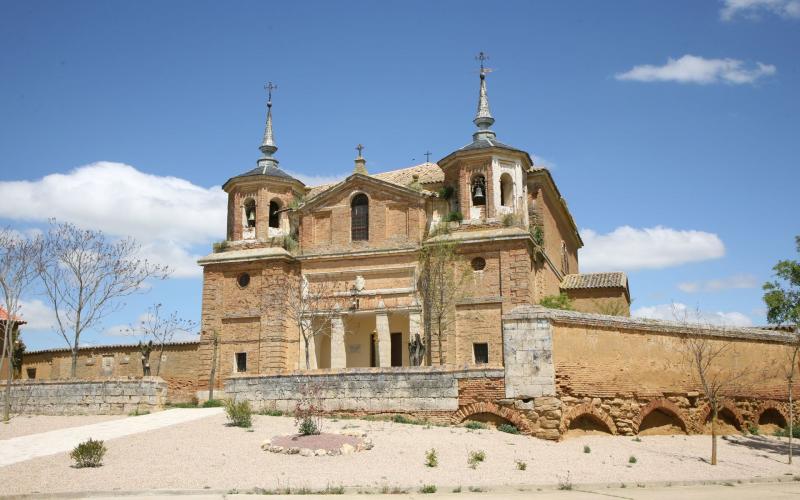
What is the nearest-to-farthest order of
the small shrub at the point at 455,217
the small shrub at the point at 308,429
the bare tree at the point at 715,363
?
the small shrub at the point at 308,429 < the bare tree at the point at 715,363 < the small shrub at the point at 455,217

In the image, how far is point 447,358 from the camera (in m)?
27.7

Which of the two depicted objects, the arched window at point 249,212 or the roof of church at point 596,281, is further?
the arched window at point 249,212

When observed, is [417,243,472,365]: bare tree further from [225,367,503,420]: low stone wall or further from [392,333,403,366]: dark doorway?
[225,367,503,420]: low stone wall

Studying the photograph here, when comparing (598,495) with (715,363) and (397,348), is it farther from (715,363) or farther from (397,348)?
(397,348)

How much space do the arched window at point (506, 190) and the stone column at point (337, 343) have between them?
8.45 metres

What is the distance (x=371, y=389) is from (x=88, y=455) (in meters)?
7.86

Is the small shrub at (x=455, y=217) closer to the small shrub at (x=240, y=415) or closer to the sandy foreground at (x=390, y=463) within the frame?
the sandy foreground at (x=390, y=463)

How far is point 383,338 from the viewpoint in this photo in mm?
29422

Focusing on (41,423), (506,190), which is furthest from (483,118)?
(41,423)

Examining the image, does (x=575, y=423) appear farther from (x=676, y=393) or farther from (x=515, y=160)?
(x=515, y=160)

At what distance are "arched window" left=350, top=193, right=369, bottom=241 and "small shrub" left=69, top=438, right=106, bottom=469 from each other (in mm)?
16982

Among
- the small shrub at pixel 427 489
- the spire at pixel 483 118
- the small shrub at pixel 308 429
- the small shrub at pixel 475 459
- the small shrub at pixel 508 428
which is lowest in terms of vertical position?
the small shrub at pixel 427 489

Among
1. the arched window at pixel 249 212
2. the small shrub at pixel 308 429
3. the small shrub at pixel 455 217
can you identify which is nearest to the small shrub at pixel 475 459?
the small shrub at pixel 308 429

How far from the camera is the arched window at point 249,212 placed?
33.1 metres
